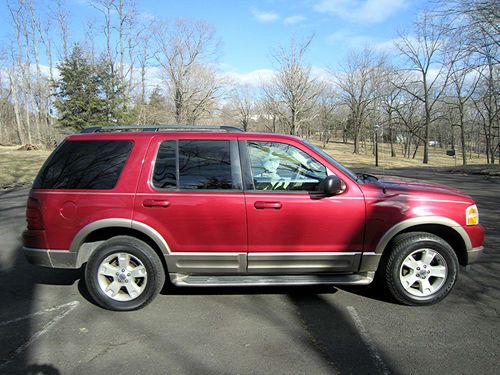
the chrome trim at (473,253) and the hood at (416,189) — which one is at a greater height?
the hood at (416,189)

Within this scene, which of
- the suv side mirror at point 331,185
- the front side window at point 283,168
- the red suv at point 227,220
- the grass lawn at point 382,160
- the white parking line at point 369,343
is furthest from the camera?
the grass lawn at point 382,160

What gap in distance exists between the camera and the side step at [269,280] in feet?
12.0

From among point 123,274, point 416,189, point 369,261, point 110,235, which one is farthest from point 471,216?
point 110,235

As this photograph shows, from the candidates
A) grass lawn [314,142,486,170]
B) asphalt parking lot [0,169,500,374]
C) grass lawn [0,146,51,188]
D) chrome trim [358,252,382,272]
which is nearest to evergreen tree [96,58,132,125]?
grass lawn [0,146,51,188]

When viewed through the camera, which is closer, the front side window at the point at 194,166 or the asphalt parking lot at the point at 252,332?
the asphalt parking lot at the point at 252,332

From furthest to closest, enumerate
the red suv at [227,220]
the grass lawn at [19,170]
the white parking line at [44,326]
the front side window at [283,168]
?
1. the grass lawn at [19,170]
2. the front side window at [283,168]
3. the red suv at [227,220]
4. the white parking line at [44,326]

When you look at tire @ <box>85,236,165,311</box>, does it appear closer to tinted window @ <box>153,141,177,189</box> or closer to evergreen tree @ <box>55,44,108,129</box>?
tinted window @ <box>153,141,177,189</box>

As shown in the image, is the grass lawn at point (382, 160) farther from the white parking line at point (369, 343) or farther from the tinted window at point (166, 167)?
the tinted window at point (166, 167)

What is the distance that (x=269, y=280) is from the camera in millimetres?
3703

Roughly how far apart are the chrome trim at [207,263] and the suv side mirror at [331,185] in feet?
3.50

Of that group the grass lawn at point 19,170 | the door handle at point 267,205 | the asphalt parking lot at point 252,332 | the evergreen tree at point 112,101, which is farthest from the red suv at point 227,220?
the evergreen tree at point 112,101

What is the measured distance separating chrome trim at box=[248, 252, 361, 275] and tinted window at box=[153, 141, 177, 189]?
1.14 meters

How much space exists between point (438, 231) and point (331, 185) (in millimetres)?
1450

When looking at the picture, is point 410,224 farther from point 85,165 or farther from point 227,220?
point 85,165
